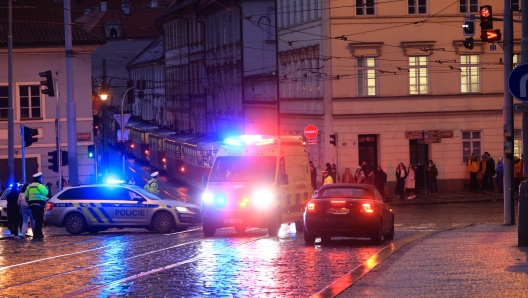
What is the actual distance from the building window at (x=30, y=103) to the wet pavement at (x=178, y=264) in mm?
21163

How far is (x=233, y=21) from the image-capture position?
240 feet

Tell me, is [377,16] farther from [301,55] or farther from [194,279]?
[194,279]

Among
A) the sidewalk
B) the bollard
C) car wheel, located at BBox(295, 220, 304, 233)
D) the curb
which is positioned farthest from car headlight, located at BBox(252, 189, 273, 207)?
the bollard

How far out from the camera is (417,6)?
161ft

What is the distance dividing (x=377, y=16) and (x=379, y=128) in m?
5.37

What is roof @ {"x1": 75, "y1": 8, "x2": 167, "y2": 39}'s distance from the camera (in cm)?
14388

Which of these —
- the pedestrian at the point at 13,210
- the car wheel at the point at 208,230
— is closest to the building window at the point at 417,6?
the car wheel at the point at 208,230

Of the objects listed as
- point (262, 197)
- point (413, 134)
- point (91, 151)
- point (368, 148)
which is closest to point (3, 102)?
point (91, 151)

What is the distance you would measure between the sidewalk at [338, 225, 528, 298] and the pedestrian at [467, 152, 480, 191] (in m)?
28.4

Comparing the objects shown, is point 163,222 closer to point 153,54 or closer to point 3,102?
point 3,102

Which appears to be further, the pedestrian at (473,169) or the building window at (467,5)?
the building window at (467,5)

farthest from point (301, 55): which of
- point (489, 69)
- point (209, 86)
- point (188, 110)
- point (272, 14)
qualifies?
point (188, 110)

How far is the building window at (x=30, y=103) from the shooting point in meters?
47.8

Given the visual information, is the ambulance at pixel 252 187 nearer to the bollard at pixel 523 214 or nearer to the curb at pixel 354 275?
the curb at pixel 354 275
